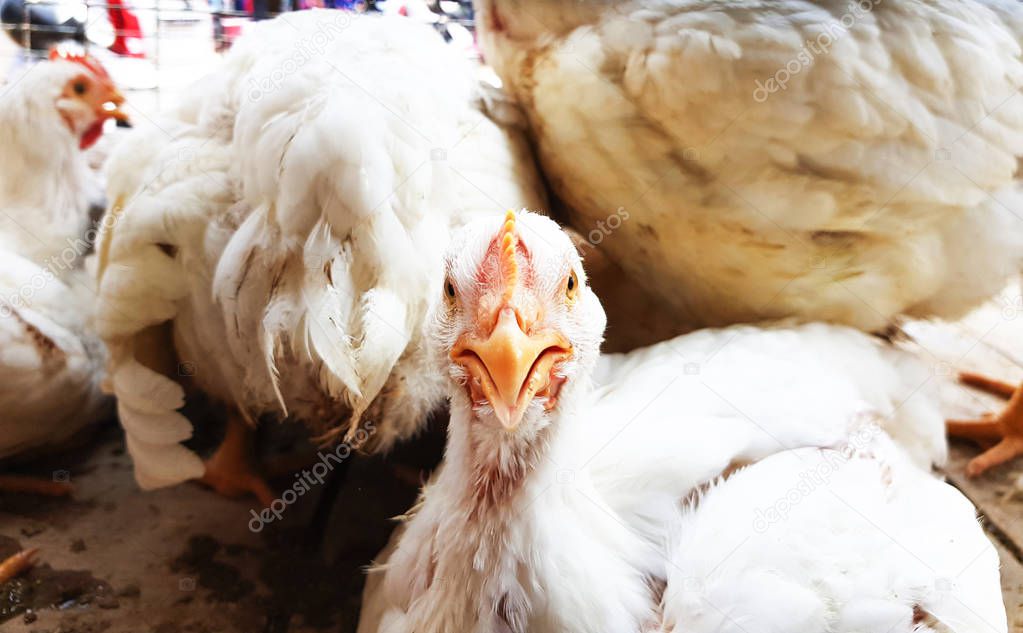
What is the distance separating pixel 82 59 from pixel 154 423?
113 centimetres

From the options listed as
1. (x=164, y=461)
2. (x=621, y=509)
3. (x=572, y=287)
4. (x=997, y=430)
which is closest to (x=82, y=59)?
(x=164, y=461)

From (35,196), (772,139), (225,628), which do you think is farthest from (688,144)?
(35,196)

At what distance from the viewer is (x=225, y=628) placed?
4.82 feet

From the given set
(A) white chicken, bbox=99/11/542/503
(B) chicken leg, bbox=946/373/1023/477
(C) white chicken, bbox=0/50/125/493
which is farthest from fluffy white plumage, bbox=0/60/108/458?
(B) chicken leg, bbox=946/373/1023/477

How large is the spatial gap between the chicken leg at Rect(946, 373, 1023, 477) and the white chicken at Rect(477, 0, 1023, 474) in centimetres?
6

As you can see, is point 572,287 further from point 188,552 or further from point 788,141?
point 188,552

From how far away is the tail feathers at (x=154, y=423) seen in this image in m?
1.55

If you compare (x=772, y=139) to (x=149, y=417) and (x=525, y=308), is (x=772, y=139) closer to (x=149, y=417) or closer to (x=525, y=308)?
(x=525, y=308)

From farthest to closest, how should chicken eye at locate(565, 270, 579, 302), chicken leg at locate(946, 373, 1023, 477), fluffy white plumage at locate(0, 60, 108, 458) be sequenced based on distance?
chicken leg at locate(946, 373, 1023, 477)
fluffy white plumage at locate(0, 60, 108, 458)
chicken eye at locate(565, 270, 579, 302)

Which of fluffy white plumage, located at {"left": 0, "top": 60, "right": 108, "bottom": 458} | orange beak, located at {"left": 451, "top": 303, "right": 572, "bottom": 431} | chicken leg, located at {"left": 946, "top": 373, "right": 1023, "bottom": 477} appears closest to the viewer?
orange beak, located at {"left": 451, "top": 303, "right": 572, "bottom": 431}

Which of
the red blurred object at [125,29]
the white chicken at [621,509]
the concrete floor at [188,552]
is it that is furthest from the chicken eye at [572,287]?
the red blurred object at [125,29]

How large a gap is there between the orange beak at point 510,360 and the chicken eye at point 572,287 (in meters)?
0.06

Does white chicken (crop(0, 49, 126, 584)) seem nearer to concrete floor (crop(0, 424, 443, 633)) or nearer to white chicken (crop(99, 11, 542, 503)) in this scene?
concrete floor (crop(0, 424, 443, 633))

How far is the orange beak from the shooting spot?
836mm
